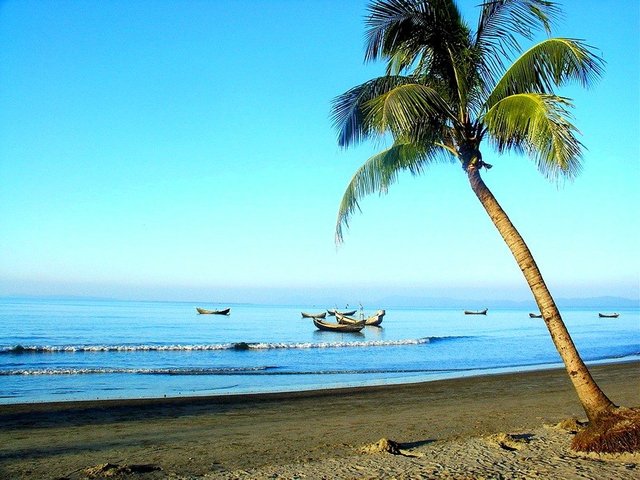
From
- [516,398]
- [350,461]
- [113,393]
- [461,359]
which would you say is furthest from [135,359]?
[350,461]

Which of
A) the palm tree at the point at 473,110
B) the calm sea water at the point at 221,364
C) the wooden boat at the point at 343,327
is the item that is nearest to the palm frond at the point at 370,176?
the palm tree at the point at 473,110

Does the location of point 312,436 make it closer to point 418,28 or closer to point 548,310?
point 548,310

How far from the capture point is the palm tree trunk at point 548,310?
24.9 ft

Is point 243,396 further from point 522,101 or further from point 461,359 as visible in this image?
point 461,359

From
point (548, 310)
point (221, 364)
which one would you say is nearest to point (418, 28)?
point (548, 310)


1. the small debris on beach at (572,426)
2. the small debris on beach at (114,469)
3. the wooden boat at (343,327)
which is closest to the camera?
the small debris on beach at (114,469)

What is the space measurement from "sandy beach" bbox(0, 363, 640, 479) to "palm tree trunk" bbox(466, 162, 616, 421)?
79 centimetres

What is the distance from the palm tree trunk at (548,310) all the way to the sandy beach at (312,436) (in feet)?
2.61

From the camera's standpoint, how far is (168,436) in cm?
970

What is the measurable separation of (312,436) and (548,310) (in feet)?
14.9

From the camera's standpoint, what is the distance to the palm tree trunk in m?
7.59

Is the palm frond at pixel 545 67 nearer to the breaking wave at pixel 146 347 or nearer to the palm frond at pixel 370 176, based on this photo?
the palm frond at pixel 370 176

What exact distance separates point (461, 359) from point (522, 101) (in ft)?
80.6

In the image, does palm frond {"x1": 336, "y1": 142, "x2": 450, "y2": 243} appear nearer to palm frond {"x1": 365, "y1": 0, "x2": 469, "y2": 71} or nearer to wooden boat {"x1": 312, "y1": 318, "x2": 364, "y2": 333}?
palm frond {"x1": 365, "y1": 0, "x2": 469, "y2": 71}
